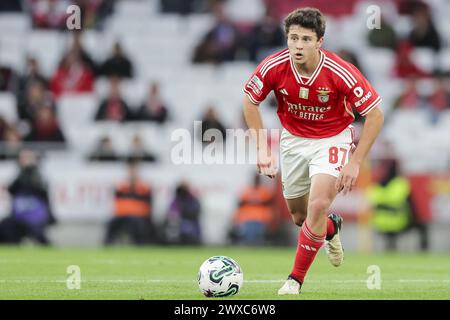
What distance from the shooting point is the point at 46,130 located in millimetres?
17469

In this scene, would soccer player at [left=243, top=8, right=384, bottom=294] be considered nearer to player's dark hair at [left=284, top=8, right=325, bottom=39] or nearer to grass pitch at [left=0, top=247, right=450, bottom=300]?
player's dark hair at [left=284, top=8, right=325, bottom=39]

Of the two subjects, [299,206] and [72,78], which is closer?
[299,206]

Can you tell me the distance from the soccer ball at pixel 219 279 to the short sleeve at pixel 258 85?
1398 mm

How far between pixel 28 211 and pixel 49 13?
5.86m

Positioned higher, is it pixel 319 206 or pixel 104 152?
pixel 319 206

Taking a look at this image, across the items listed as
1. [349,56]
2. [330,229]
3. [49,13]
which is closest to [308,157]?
[330,229]

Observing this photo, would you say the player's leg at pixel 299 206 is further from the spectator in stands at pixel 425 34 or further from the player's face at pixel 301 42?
the spectator in stands at pixel 425 34

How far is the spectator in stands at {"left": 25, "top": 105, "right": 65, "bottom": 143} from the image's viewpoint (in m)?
17.4

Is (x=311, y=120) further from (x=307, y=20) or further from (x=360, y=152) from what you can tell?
(x=307, y=20)

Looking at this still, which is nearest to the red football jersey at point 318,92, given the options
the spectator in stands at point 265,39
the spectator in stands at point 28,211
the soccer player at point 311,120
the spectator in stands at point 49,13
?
the soccer player at point 311,120

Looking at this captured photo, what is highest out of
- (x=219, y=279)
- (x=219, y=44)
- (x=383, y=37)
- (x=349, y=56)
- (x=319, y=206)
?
(x=383, y=37)

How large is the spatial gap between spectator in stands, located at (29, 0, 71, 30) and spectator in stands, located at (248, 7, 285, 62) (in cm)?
361

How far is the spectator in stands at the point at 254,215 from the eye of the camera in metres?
16.4
